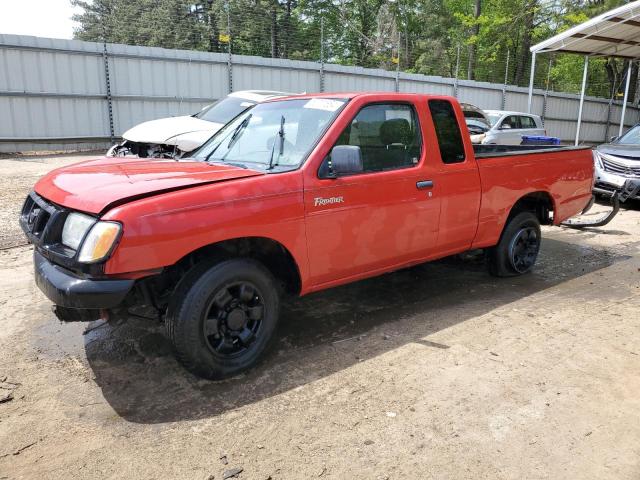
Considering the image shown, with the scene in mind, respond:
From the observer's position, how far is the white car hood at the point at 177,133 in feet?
26.0

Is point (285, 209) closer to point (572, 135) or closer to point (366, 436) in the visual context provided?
point (366, 436)

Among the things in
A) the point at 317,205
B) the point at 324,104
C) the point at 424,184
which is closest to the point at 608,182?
the point at 424,184

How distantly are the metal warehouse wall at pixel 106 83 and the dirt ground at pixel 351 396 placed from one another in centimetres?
1054

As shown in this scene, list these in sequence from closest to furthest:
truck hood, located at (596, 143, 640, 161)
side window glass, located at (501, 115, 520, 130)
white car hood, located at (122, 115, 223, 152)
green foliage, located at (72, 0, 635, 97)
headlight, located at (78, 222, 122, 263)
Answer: headlight, located at (78, 222, 122, 263)
white car hood, located at (122, 115, 223, 152)
truck hood, located at (596, 143, 640, 161)
side window glass, located at (501, 115, 520, 130)
green foliage, located at (72, 0, 635, 97)

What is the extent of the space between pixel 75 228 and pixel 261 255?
1.22m

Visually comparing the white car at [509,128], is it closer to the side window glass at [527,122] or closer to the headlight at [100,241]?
the side window glass at [527,122]

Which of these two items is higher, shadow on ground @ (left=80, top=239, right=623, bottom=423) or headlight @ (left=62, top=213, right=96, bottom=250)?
headlight @ (left=62, top=213, right=96, bottom=250)

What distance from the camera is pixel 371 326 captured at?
4258 millimetres

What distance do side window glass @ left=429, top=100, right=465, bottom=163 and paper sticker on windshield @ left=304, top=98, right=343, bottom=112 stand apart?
1027 mm

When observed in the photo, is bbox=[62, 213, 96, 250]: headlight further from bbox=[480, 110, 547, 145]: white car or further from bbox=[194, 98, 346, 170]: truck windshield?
bbox=[480, 110, 547, 145]: white car

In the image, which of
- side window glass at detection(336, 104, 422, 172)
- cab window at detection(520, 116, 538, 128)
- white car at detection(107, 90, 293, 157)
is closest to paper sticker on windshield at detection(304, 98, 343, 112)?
side window glass at detection(336, 104, 422, 172)

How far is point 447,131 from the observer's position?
15.0 ft

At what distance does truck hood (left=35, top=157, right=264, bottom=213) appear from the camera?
117 inches

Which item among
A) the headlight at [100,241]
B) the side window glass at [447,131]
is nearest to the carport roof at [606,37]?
the side window glass at [447,131]
